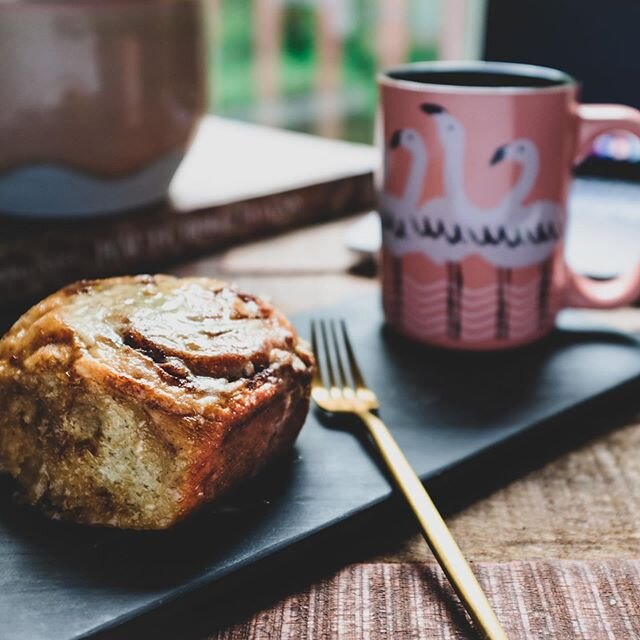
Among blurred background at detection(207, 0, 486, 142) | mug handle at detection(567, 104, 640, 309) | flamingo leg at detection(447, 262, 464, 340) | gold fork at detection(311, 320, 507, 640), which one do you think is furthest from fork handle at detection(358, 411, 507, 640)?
blurred background at detection(207, 0, 486, 142)

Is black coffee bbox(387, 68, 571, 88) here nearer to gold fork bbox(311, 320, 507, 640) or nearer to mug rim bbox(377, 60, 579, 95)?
mug rim bbox(377, 60, 579, 95)

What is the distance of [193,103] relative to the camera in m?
0.91

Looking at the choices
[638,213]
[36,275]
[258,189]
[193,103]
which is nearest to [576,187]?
[638,213]

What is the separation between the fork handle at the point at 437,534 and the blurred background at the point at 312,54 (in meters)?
3.22

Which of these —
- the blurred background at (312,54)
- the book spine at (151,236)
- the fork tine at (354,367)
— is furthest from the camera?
the blurred background at (312,54)

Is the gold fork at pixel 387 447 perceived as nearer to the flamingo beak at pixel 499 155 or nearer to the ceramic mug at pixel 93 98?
the flamingo beak at pixel 499 155

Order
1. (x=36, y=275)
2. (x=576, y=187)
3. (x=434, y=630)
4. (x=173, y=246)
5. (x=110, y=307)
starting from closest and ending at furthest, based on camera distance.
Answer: (x=434, y=630)
(x=110, y=307)
(x=36, y=275)
(x=173, y=246)
(x=576, y=187)

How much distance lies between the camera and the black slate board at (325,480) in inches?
16.1

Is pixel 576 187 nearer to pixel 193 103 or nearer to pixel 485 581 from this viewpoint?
pixel 193 103

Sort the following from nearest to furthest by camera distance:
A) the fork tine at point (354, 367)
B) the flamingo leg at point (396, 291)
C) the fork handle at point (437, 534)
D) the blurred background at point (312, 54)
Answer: the fork handle at point (437, 534) < the fork tine at point (354, 367) < the flamingo leg at point (396, 291) < the blurred background at point (312, 54)

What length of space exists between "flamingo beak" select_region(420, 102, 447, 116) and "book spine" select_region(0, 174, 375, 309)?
38cm

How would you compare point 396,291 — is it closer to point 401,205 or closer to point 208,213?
point 401,205

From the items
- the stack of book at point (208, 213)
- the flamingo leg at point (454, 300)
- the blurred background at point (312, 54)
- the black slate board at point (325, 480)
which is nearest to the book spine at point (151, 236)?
the stack of book at point (208, 213)

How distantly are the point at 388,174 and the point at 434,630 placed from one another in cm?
39
